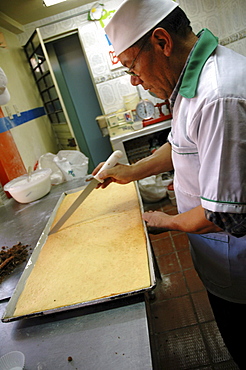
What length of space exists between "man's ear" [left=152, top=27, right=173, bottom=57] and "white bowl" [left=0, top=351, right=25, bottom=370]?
111cm

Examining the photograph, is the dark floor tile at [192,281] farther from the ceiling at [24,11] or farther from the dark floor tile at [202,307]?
the ceiling at [24,11]

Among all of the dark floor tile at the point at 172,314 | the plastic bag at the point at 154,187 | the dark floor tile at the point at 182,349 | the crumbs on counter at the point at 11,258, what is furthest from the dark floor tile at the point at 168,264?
the crumbs on counter at the point at 11,258

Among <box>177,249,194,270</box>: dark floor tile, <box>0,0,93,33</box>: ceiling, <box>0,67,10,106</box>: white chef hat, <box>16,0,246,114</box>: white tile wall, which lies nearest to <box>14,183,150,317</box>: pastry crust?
<box>0,67,10,106</box>: white chef hat

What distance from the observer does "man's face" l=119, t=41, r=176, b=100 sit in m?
0.90

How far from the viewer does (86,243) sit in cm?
136

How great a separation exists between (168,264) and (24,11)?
160 inches

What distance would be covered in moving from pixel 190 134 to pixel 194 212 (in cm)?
32

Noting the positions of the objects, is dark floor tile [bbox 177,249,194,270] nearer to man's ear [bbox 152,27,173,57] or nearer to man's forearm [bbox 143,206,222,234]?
man's forearm [bbox 143,206,222,234]

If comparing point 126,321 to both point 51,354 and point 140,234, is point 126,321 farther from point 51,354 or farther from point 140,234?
point 140,234

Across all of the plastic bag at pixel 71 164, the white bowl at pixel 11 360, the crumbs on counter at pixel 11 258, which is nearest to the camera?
the white bowl at pixel 11 360

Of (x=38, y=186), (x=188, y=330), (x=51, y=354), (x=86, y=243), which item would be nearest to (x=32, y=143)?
(x=38, y=186)

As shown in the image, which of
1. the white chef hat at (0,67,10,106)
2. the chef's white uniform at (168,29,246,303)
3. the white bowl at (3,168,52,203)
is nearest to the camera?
the chef's white uniform at (168,29,246,303)

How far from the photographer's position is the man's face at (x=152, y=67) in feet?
2.96

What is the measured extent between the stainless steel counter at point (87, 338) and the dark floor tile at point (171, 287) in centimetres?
140
